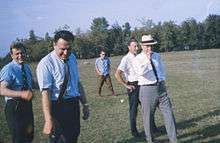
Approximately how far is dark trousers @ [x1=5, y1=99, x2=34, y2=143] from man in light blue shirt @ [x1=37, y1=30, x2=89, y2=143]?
5.28 ft

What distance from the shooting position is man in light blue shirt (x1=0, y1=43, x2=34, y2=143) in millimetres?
7363

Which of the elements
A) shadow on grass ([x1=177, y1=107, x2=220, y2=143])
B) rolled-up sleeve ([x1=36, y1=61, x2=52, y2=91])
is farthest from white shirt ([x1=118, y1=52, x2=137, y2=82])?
rolled-up sleeve ([x1=36, y1=61, x2=52, y2=91])

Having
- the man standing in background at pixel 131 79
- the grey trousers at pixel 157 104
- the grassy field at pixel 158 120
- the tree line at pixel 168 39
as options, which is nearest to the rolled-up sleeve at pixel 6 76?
the grey trousers at pixel 157 104

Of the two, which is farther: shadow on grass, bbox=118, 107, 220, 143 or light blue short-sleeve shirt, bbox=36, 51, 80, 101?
shadow on grass, bbox=118, 107, 220, 143

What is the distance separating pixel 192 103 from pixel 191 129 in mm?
4478

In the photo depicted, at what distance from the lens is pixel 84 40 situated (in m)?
81.1

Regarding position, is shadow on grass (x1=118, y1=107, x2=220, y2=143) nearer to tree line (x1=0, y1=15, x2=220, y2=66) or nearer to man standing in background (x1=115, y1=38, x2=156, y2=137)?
man standing in background (x1=115, y1=38, x2=156, y2=137)

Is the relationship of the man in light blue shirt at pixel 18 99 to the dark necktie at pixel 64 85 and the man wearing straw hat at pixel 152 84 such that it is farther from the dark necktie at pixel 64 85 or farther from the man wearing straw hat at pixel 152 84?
the man wearing straw hat at pixel 152 84

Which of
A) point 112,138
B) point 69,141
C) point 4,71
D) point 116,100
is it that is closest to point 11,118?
point 4,71

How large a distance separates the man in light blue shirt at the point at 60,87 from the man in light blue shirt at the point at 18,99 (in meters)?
1.41

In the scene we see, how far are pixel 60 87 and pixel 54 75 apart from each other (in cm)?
19

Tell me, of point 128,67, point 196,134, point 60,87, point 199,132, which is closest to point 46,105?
point 60,87

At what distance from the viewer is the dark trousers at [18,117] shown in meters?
7.38

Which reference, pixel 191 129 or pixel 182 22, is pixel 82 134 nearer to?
pixel 191 129
